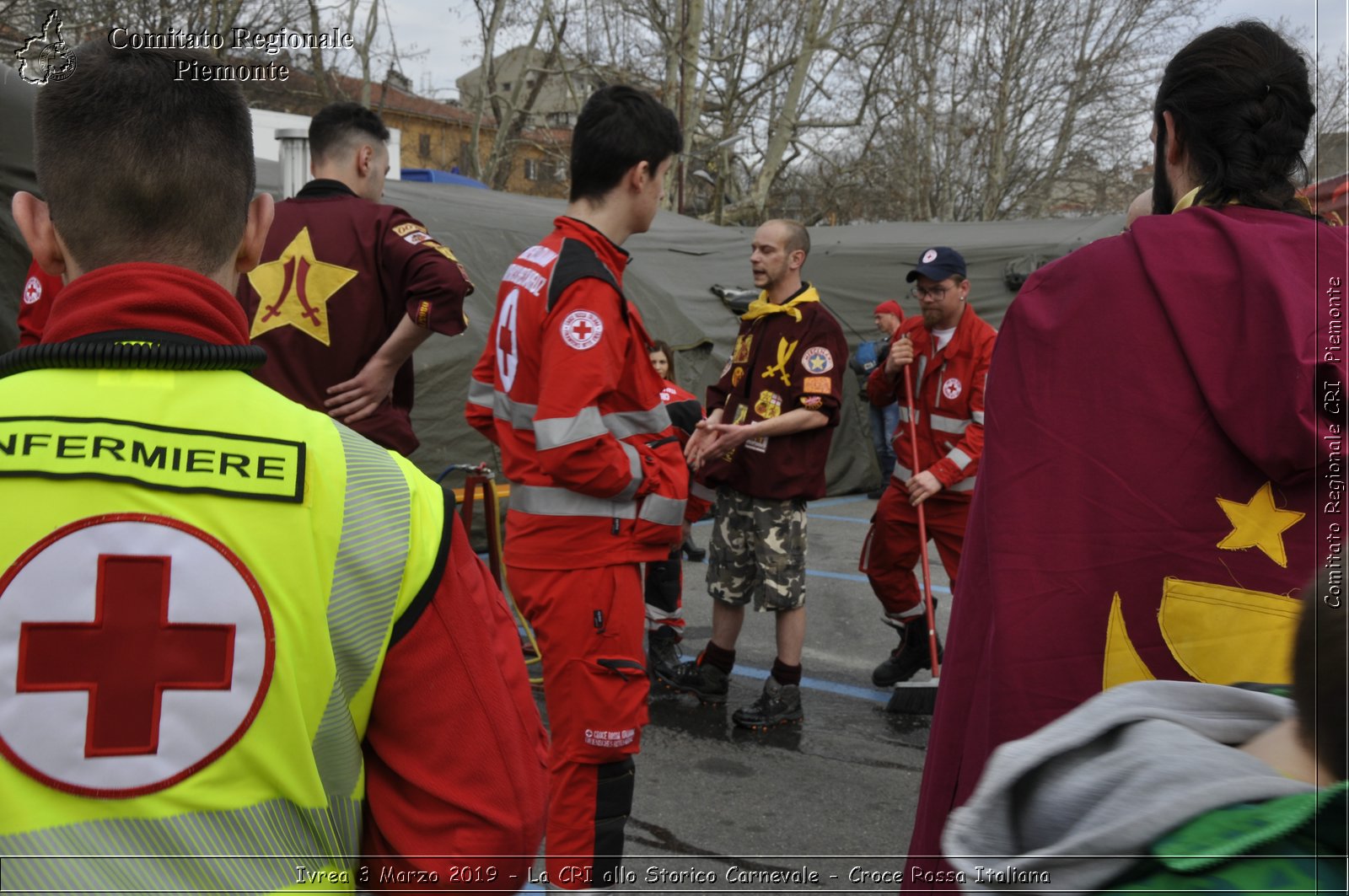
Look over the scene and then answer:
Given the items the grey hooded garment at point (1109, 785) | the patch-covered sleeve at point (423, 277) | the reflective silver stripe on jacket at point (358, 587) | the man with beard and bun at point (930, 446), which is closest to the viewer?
the grey hooded garment at point (1109, 785)

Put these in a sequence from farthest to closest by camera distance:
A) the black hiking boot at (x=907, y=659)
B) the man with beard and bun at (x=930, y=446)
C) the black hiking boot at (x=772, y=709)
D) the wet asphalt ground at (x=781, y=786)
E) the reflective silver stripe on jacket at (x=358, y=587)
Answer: the black hiking boot at (x=907, y=659) → the man with beard and bun at (x=930, y=446) → the black hiking boot at (x=772, y=709) → the wet asphalt ground at (x=781, y=786) → the reflective silver stripe on jacket at (x=358, y=587)

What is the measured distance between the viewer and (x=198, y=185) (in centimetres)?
134

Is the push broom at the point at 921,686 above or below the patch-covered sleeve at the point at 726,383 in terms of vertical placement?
below

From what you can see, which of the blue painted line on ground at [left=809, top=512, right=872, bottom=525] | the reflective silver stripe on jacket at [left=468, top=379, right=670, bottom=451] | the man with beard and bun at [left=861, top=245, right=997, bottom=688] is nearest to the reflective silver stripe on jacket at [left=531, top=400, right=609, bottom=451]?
the reflective silver stripe on jacket at [left=468, top=379, right=670, bottom=451]

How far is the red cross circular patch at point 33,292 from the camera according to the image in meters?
3.78

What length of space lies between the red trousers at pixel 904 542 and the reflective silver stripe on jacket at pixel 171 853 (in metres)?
4.78

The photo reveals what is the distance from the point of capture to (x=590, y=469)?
3223 mm

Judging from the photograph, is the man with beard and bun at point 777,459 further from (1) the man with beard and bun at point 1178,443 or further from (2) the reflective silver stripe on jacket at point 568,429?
(1) the man with beard and bun at point 1178,443

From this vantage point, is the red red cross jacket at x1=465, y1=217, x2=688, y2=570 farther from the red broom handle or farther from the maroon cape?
the red broom handle

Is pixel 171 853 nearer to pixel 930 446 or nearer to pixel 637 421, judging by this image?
pixel 637 421

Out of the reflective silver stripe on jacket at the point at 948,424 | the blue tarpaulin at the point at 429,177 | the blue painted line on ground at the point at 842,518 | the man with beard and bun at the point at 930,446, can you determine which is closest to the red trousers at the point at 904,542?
the man with beard and bun at the point at 930,446

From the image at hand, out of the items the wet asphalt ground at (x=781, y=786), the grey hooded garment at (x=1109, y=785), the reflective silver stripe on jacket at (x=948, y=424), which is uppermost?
the grey hooded garment at (x=1109, y=785)

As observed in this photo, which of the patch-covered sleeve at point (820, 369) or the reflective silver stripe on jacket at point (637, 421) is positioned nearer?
the reflective silver stripe on jacket at point (637, 421)

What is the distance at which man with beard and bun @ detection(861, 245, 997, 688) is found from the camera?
18.4 feet
